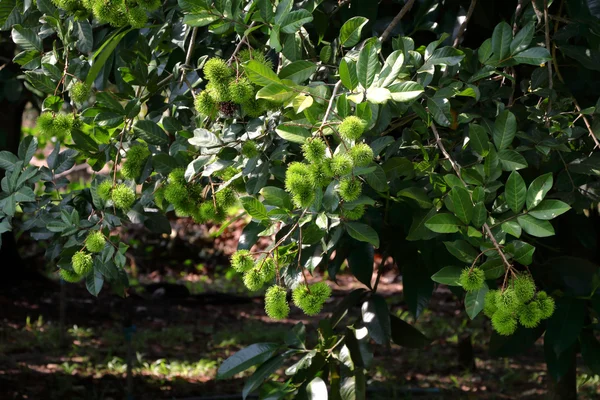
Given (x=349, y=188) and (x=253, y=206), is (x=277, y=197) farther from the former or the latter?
(x=349, y=188)

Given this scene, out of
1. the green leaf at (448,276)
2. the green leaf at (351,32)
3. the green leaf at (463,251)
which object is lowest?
the green leaf at (448,276)

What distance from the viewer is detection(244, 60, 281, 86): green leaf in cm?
142

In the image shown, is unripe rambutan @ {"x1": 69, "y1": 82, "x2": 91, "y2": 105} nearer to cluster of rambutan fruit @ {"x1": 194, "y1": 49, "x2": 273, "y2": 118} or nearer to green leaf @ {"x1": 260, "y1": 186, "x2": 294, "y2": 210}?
cluster of rambutan fruit @ {"x1": 194, "y1": 49, "x2": 273, "y2": 118}

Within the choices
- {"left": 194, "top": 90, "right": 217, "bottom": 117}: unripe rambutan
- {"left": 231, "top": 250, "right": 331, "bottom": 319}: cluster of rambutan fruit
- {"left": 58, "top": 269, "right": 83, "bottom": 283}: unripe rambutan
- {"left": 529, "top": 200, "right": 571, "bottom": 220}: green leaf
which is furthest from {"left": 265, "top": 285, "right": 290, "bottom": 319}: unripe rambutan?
{"left": 58, "top": 269, "right": 83, "bottom": 283}: unripe rambutan

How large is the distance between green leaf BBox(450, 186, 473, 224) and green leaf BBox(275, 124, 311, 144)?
0.99 ft

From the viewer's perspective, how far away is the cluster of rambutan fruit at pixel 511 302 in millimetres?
1368

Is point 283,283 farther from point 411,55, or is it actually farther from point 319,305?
point 411,55

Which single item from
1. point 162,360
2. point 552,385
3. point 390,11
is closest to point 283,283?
point 390,11

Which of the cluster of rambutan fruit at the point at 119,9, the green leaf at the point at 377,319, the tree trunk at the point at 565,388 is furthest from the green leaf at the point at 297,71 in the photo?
the tree trunk at the point at 565,388

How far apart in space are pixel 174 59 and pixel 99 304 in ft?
14.5

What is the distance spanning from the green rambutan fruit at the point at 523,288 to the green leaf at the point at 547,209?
0.44 ft

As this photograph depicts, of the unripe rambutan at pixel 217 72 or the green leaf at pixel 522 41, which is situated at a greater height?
the unripe rambutan at pixel 217 72

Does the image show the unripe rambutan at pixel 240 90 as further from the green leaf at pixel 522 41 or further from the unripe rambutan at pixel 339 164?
the green leaf at pixel 522 41

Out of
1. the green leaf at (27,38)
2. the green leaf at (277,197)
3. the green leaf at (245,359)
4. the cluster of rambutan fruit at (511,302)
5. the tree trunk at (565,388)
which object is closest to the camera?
the cluster of rambutan fruit at (511,302)
